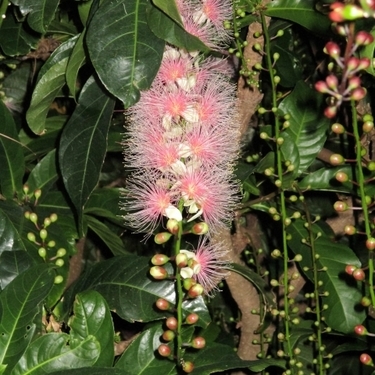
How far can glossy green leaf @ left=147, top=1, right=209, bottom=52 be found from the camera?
0.97 meters

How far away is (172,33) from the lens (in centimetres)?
97

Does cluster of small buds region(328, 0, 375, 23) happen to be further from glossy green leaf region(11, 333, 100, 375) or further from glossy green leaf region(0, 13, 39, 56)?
glossy green leaf region(0, 13, 39, 56)

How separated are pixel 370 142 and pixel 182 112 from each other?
2.02 ft

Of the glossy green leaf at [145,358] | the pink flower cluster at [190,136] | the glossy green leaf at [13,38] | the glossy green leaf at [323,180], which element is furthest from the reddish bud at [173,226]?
the glossy green leaf at [13,38]

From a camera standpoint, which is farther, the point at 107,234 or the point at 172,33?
the point at 107,234

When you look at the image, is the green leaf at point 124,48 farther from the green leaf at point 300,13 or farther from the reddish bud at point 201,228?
the green leaf at point 300,13

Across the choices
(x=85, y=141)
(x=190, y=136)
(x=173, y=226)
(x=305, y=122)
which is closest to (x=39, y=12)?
(x=85, y=141)

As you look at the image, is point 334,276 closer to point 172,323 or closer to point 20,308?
point 172,323

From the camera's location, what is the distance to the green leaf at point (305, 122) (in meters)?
1.30

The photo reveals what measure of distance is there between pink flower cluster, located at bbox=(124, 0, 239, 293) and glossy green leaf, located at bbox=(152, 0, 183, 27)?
0.12 meters

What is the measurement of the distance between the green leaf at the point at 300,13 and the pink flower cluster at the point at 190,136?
0.12 meters

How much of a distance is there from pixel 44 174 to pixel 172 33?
0.58 m

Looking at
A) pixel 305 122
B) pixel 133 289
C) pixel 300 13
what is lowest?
pixel 133 289

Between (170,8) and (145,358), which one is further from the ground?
(170,8)
